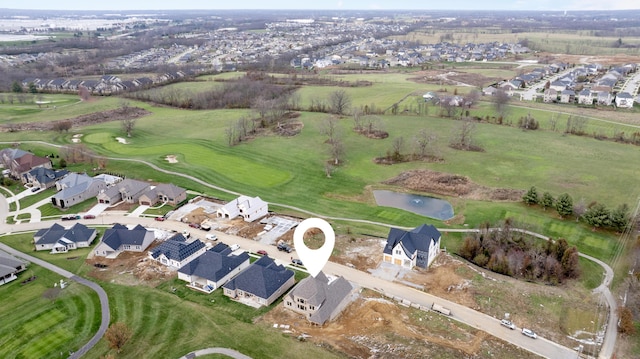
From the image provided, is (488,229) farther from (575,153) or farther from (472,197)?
(575,153)

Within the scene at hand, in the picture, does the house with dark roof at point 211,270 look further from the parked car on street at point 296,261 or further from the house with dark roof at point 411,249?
the house with dark roof at point 411,249

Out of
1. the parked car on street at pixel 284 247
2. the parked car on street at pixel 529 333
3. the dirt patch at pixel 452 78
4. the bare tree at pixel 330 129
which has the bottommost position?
the parked car on street at pixel 529 333

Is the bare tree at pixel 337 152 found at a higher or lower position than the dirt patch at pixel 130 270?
higher

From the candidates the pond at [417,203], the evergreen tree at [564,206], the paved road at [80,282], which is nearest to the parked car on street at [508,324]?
the pond at [417,203]

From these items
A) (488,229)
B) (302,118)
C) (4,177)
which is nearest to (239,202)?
(488,229)

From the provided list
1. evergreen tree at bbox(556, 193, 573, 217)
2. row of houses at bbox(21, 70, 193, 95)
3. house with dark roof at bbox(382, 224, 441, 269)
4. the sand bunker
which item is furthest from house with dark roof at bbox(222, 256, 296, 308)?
row of houses at bbox(21, 70, 193, 95)

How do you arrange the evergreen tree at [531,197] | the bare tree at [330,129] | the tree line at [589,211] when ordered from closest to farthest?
the tree line at [589,211] → the evergreen tree at [531,197] → the bare tree at [330,129]
